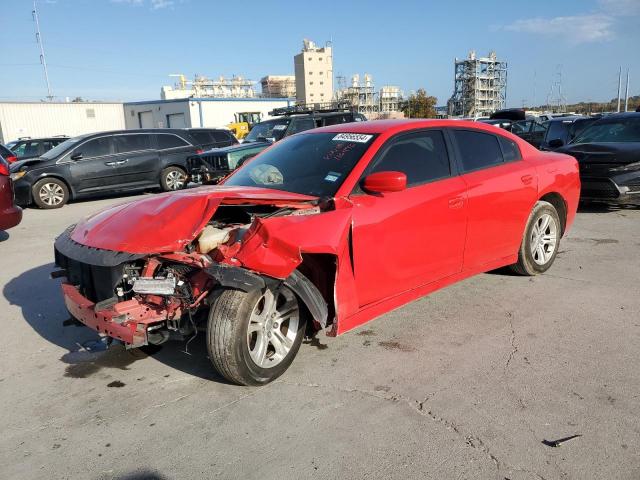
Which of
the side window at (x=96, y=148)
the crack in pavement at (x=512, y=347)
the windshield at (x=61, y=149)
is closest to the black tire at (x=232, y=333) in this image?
the crack in pavement at (x=512, y=347)

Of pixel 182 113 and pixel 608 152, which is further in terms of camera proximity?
pixel 182 113

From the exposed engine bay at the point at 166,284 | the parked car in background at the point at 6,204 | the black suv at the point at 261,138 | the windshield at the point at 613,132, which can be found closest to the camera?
the exposed engine bay at the point at 166,284

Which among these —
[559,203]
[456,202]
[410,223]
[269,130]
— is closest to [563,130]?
[269,130]

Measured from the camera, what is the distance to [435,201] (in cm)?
401

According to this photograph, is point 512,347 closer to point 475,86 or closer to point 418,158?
point 418,158

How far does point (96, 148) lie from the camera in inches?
482

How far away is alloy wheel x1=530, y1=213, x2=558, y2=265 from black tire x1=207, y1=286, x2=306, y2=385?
336 cm

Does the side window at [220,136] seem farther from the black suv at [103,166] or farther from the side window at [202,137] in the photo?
the black suv at [103,166]

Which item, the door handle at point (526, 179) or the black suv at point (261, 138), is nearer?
the door handle at point (526, 179)

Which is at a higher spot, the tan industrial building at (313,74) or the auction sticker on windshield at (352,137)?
the tan industrial building at (313,74)

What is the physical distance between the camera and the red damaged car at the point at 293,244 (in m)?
3.12

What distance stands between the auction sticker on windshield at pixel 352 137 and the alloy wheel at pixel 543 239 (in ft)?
7.27

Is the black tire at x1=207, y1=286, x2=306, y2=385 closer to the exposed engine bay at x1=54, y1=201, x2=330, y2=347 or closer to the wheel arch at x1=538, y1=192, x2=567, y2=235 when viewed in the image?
the exposed engine bay at x1=54, y1=201, x2=330, y2=347

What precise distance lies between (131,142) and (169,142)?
101 centimetres
